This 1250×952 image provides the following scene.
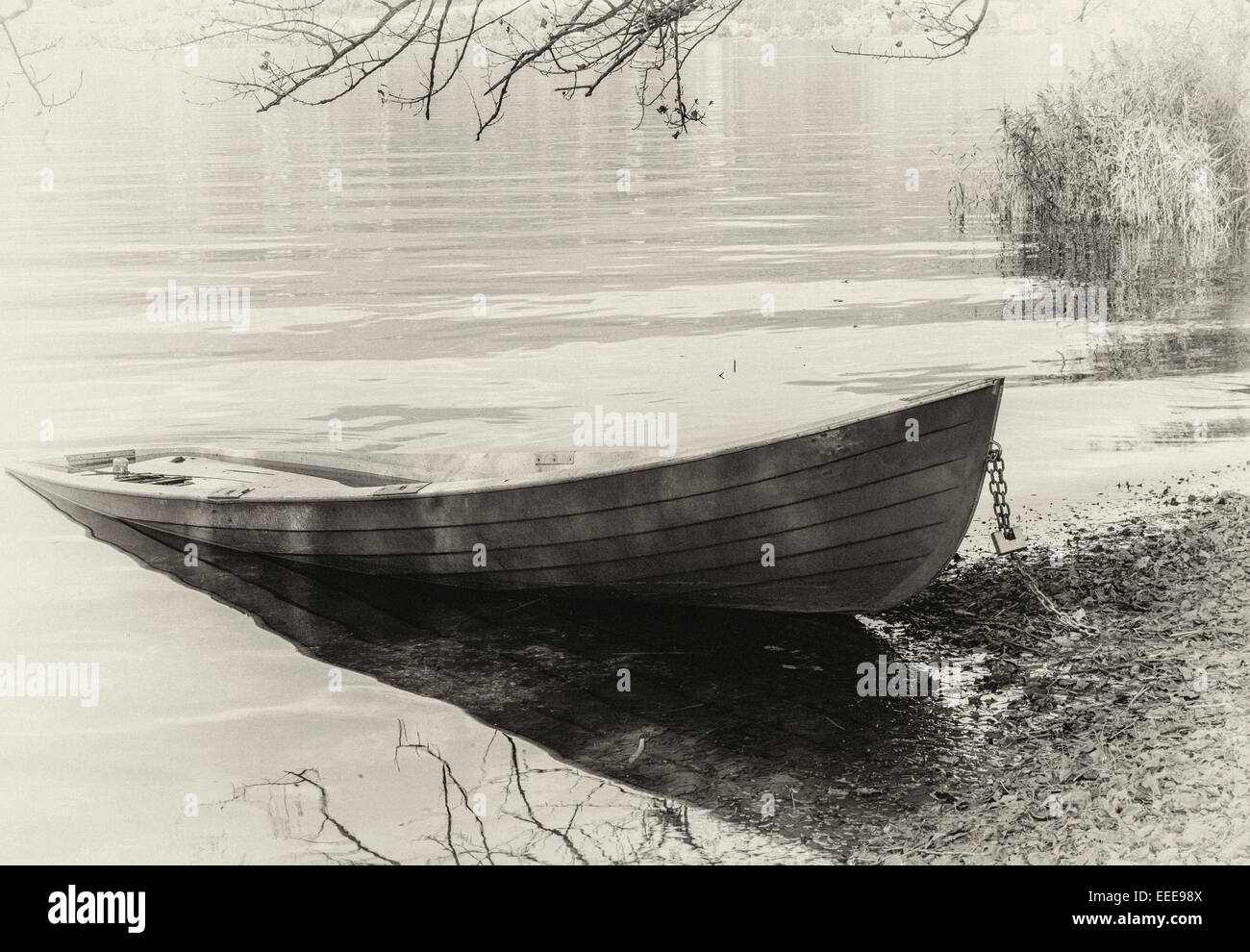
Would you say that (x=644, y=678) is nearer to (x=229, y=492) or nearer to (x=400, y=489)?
(x=400, y=489)

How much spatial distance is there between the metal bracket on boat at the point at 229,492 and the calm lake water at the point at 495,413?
1.63 feet

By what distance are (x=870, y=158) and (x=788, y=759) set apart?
31.1 metres

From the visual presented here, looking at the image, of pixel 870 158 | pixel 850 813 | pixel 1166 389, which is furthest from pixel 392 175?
pixel 850 813

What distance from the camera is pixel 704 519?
799 cm

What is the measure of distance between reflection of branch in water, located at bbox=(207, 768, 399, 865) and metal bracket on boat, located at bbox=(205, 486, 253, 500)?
11.3 feet

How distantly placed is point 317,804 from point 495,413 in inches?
291

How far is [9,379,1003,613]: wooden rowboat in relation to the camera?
7562 millimetres

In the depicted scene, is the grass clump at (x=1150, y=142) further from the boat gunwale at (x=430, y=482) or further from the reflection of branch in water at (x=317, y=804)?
the reflection of branch in water at (x=317, y=804)

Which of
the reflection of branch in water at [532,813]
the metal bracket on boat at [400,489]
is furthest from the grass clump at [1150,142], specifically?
the reflection of branch in water at [532,813]

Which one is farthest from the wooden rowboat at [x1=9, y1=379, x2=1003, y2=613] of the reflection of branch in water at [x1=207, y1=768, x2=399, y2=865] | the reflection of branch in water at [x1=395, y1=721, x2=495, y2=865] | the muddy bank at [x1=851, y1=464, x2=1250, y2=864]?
the reflection of branch in water at [x1=207, y1=768, x2=399, y2=865]

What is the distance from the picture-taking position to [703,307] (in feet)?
60.4

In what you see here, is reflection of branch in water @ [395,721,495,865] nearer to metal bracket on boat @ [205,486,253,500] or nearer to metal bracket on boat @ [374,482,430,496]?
metal bracket on boat @ [374,482,430,496]

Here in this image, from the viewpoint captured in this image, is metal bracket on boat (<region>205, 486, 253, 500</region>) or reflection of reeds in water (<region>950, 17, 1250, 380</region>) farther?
reflection of reeds in water (<region>950, 17, 1250, 380</region>)

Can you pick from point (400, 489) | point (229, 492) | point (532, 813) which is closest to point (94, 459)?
point (229, 492)
